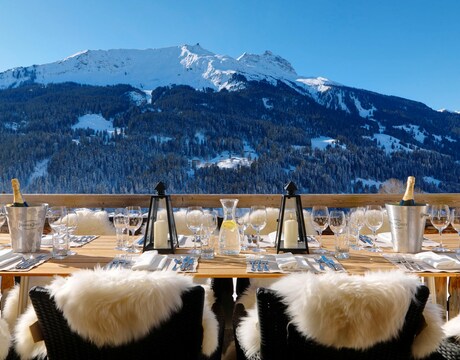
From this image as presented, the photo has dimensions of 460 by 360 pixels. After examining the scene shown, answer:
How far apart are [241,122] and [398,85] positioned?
3137 millimetres

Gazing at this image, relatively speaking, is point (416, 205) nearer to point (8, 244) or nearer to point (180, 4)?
point (8, 244)

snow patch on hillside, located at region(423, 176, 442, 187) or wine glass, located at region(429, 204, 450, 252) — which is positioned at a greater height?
snow patch on hillside, located at region(423, 176, 442, 187)

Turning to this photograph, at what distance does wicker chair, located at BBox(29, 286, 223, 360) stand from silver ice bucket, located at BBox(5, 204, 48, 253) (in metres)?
0.75

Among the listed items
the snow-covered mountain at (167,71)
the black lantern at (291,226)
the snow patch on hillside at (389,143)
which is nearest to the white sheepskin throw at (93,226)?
the black lantern at (291,226)

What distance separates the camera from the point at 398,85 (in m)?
6.89

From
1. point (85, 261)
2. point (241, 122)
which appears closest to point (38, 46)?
point (241, 122)

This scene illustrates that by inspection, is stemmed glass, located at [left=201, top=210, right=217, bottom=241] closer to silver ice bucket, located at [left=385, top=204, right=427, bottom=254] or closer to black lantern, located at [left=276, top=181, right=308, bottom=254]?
black lantern, located at [left=276, top=181, right=308, bottom=254]

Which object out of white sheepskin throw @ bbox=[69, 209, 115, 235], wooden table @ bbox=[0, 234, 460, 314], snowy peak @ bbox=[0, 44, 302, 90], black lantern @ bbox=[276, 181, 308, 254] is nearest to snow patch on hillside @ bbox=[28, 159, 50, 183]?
snowy peak @ bbox=[0, 44, 302, 90]

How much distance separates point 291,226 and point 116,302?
3.19ft

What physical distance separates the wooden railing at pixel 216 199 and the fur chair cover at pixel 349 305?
1.89 metres

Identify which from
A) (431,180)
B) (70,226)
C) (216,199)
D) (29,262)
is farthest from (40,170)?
(431,180)

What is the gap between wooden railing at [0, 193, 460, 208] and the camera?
2.84 meters

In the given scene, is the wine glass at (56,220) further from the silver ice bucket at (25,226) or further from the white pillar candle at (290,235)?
the white pillar candle at (290,235)

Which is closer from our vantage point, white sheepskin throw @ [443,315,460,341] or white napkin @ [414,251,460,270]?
white sheepskin throw @ [443,315,460,341]
